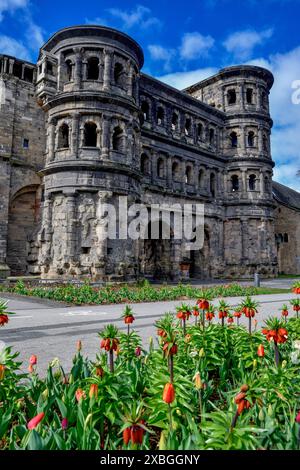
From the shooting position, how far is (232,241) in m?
29.0

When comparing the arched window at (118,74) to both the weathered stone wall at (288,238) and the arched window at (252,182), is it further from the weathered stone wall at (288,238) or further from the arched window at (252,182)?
the weathered stone wall at (288,238)

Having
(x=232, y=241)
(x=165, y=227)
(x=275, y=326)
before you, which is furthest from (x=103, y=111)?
(x=275, y=326)

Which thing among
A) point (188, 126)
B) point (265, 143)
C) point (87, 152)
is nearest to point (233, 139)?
point (265, 143)

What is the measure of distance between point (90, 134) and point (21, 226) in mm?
7322

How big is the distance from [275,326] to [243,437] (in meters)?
1.26

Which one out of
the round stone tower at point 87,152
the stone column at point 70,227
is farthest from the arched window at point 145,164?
the stone column at point 70,227

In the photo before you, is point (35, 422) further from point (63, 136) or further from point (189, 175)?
point (189, 175)

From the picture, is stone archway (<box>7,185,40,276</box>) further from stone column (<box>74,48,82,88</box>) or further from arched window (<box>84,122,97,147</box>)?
stone column (<box>74,48,82,88</box>)

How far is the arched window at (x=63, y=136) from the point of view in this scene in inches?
762

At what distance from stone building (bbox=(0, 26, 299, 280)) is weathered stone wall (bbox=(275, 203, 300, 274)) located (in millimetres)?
7117

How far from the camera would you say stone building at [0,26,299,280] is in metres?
18.1

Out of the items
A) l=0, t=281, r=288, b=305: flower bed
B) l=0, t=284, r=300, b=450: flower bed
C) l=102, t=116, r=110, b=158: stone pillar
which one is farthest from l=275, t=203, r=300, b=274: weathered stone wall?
l=0, t=284, r=300, b=450: flower bed

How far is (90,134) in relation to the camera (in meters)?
20.3
